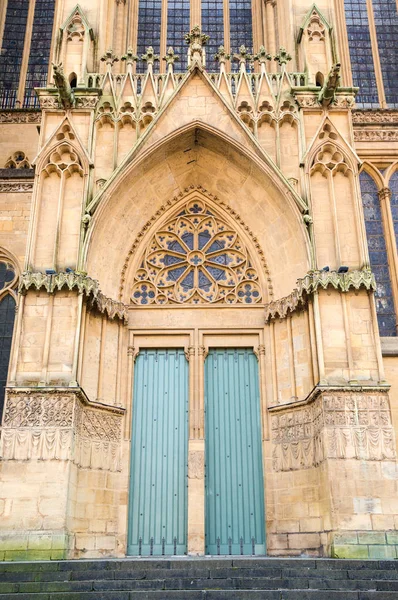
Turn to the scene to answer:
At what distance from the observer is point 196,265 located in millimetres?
14352

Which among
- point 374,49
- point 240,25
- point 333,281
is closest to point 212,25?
point 240,25

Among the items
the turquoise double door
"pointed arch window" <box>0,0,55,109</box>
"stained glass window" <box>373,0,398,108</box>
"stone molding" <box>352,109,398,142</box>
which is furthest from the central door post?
"pointed arch window" <box>0,0,55,109</box>

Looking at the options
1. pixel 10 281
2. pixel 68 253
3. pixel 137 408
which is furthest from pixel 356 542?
pixel 10 281

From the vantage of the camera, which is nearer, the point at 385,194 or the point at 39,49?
the point at 385,194

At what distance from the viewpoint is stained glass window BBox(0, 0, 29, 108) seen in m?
19.3

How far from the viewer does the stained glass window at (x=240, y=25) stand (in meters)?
19.3

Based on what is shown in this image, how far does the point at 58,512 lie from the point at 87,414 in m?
2.02

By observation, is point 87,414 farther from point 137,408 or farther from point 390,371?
point 390,371

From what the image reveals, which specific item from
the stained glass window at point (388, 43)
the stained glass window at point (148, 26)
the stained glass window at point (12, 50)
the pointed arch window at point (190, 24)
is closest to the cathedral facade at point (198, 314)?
the stained glass window at point (148, 26)

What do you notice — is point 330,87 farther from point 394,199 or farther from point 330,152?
point 394,199

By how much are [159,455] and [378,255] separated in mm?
7151

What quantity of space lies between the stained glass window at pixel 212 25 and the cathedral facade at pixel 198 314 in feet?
10.8

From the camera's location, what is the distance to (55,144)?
13664mm

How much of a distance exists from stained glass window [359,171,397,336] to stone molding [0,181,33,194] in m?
8.24
